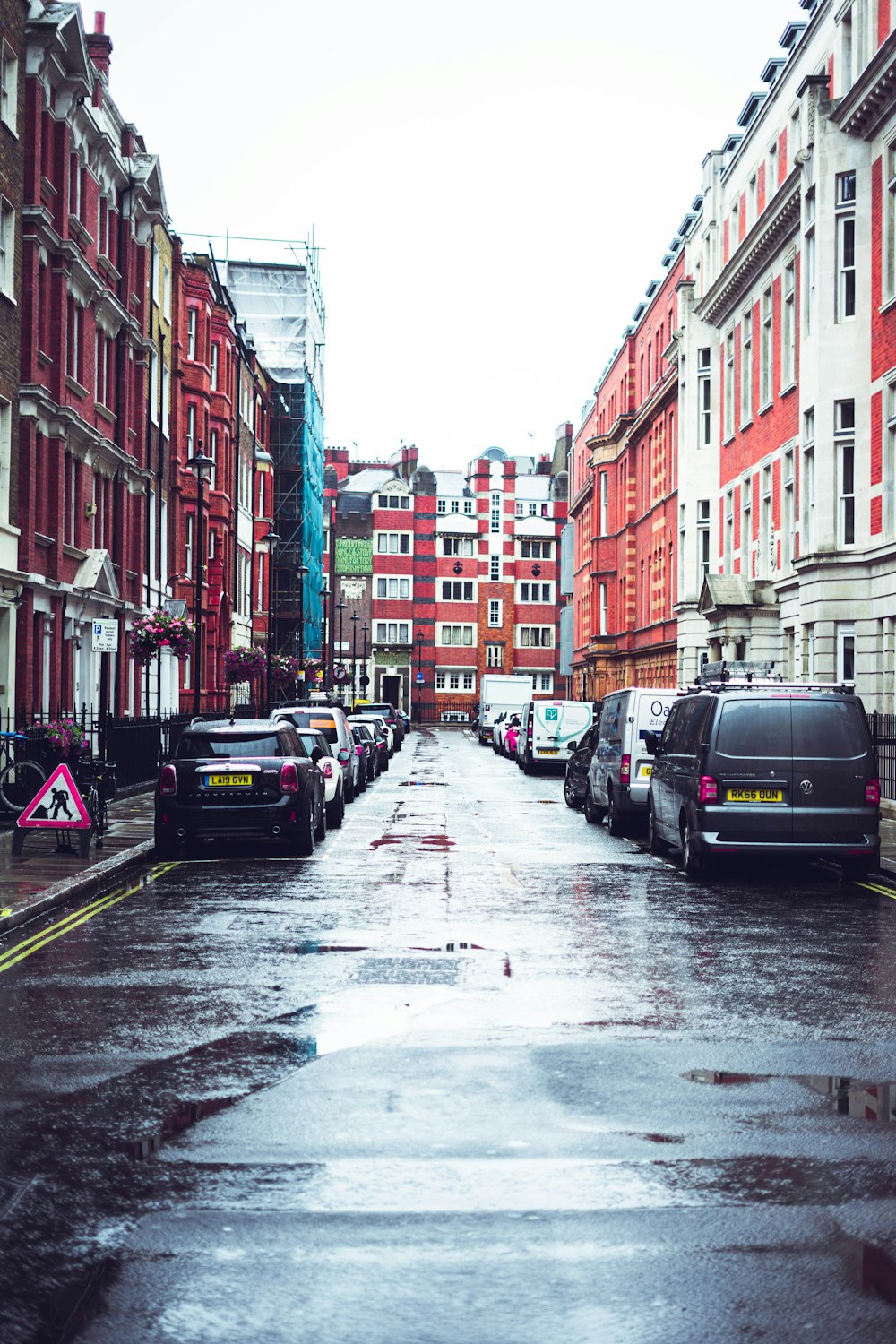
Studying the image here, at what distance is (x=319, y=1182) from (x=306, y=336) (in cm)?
7146

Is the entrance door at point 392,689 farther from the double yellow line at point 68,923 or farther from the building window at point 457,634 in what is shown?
the double yellow line at point 68,923

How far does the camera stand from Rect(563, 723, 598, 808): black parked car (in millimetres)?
25953

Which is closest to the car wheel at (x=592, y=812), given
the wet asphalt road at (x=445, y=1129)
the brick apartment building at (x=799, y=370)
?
the brick apartment building at (x=799, y=370)

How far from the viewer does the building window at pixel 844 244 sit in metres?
29.8

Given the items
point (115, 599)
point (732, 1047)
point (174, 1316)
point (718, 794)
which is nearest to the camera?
point (174, 1316)

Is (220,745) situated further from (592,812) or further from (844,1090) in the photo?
(844,1090)

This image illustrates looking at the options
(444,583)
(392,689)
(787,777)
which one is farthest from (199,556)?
(444,583)

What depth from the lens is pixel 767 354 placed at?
37.6 meters

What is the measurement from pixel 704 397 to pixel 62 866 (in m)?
32.8

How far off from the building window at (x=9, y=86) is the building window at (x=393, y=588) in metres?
86.8

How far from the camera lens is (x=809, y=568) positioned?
1184 inches

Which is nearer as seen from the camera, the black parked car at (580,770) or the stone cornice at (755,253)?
the black parked car at (580,770)

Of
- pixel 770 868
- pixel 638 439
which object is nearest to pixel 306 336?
pixel 638 439

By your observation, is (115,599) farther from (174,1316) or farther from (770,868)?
(174,1316)
